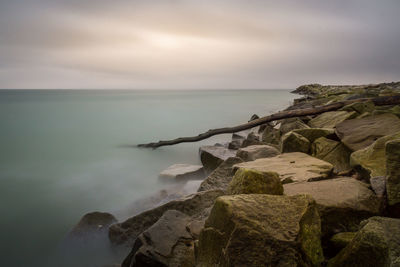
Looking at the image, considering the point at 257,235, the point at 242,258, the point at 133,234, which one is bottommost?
the point at 133,234

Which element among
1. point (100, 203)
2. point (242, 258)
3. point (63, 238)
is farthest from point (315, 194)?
point (100, 203)

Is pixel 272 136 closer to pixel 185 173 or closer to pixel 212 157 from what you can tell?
pixel 212 157

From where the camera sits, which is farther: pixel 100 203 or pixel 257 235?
pixel 100 203

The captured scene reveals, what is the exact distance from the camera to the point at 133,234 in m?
3.86

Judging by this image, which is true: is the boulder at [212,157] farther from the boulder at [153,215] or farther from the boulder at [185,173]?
the boulder at [153,215]

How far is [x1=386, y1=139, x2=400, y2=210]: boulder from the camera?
222cm

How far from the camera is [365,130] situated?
4.47m

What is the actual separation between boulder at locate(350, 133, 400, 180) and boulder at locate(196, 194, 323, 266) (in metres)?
1.40

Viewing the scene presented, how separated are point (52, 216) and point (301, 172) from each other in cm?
478

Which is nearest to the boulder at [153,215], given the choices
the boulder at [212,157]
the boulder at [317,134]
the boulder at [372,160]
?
the boulder at [372,160]

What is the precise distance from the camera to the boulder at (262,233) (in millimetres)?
1680

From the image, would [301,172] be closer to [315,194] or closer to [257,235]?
[315,194]

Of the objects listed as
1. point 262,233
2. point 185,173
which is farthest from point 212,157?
point 262,233

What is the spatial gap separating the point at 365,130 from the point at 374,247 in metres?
3.35
